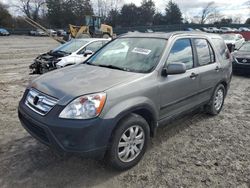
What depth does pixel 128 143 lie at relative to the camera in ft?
10.6

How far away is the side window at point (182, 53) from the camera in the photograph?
3834 mm

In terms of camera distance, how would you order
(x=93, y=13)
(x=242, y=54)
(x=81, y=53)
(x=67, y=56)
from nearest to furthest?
(x=67, y=56) → (x=81, y=53) → (x=242, y=54) → (x=93, y=13)

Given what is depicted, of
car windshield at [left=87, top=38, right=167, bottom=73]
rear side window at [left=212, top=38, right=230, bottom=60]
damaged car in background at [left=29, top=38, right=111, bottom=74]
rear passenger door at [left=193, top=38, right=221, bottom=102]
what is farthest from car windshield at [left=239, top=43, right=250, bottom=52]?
car windshield at [left=87, top=38, right=167, bottom=73]

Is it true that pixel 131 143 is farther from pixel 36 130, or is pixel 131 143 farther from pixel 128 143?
pixel 36 130

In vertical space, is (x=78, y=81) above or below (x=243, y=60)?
above


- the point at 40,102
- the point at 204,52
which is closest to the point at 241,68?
the point at 204,52

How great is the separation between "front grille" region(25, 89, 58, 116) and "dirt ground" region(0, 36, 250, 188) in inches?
27.4

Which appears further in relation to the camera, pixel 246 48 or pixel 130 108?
pixel 246 48

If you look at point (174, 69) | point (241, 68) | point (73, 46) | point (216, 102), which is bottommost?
point (241, 68)

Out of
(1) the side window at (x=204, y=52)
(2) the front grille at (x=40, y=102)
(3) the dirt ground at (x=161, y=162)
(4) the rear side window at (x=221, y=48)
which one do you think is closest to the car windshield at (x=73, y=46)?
(3) the dirt ground at (x=161, y=162)

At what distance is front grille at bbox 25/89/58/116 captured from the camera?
290 cm

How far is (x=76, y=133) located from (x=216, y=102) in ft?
11.8

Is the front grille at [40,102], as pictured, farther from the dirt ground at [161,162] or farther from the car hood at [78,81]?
the dirt ground at [161,162]

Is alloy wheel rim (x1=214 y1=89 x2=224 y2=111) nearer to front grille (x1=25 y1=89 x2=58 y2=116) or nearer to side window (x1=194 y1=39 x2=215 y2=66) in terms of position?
side window (x1=194 y1=39 x2=215 y2=66)
